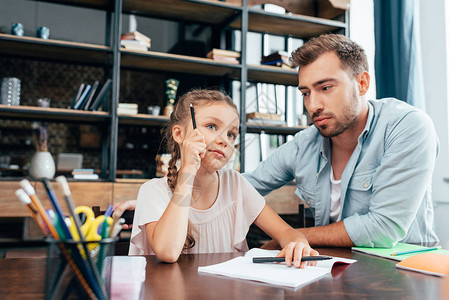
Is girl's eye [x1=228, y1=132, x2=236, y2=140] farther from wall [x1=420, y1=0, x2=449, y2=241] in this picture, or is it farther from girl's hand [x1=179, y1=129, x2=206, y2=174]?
wall [x1=420, y1=0, x2=449, y2=241]

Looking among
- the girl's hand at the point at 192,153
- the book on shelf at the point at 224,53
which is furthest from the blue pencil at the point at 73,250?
the book on shelf at the point at 224,53

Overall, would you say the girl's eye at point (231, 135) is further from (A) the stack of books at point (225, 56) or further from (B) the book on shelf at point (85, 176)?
(A) the stack of books at point (225, 56)

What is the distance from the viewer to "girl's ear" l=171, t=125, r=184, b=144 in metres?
1.28

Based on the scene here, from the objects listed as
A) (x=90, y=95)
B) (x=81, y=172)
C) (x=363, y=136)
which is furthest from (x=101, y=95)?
(x=363, y=136)

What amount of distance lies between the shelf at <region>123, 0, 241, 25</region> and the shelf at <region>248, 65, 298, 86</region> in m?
0.47

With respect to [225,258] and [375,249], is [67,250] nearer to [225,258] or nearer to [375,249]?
[225,258]

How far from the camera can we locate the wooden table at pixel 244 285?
63cm

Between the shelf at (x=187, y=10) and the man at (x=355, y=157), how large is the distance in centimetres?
176

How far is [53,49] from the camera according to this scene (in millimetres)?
2824

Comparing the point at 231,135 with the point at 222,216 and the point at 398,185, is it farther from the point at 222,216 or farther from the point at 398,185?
the point at 398,185

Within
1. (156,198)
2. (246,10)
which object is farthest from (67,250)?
(246,10)

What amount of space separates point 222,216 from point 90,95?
187 centimetres

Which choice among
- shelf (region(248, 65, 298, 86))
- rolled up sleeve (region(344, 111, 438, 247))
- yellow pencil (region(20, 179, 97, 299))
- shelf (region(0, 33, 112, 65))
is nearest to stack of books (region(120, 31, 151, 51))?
shelf (region(0, 33, 112, 65))

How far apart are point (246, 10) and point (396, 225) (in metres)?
2.32
